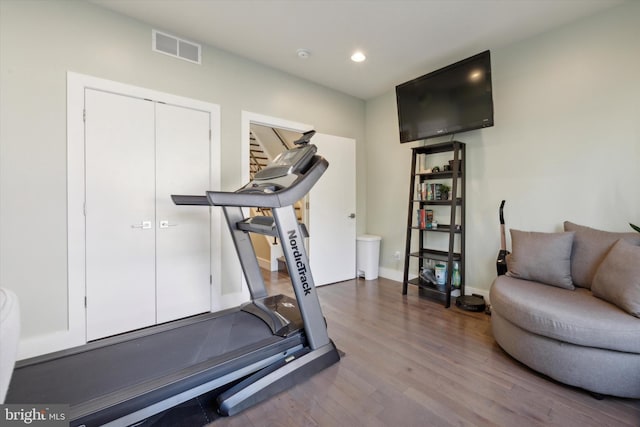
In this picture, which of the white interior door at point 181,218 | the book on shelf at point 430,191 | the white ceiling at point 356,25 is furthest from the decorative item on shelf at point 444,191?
the white interior door at point 181,218

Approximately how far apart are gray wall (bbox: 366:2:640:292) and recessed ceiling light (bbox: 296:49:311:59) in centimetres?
150

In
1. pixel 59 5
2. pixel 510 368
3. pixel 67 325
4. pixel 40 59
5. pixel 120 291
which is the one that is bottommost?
pixel 510 368

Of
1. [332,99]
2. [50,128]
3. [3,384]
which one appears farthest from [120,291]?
[332,99]

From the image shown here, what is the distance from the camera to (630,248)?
185 centimetres

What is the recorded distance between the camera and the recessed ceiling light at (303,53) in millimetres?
2950

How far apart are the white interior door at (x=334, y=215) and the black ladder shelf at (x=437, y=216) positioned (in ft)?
2.88

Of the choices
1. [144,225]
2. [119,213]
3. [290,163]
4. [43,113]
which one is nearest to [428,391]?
[290,163]

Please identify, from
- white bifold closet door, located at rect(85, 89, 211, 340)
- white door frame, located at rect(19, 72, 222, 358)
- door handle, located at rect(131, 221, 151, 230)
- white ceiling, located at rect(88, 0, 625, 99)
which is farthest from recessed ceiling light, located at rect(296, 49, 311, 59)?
door handle, located at rect(131, 221, 151, 230)

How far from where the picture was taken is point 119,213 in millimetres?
2420

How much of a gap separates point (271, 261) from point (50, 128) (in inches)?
128

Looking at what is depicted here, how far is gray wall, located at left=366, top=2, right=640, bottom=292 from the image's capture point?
7.50 ft

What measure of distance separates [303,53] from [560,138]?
2627 millimetres

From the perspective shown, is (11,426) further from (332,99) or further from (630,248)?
(332,99)

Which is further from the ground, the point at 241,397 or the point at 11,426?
the point at 11,426
